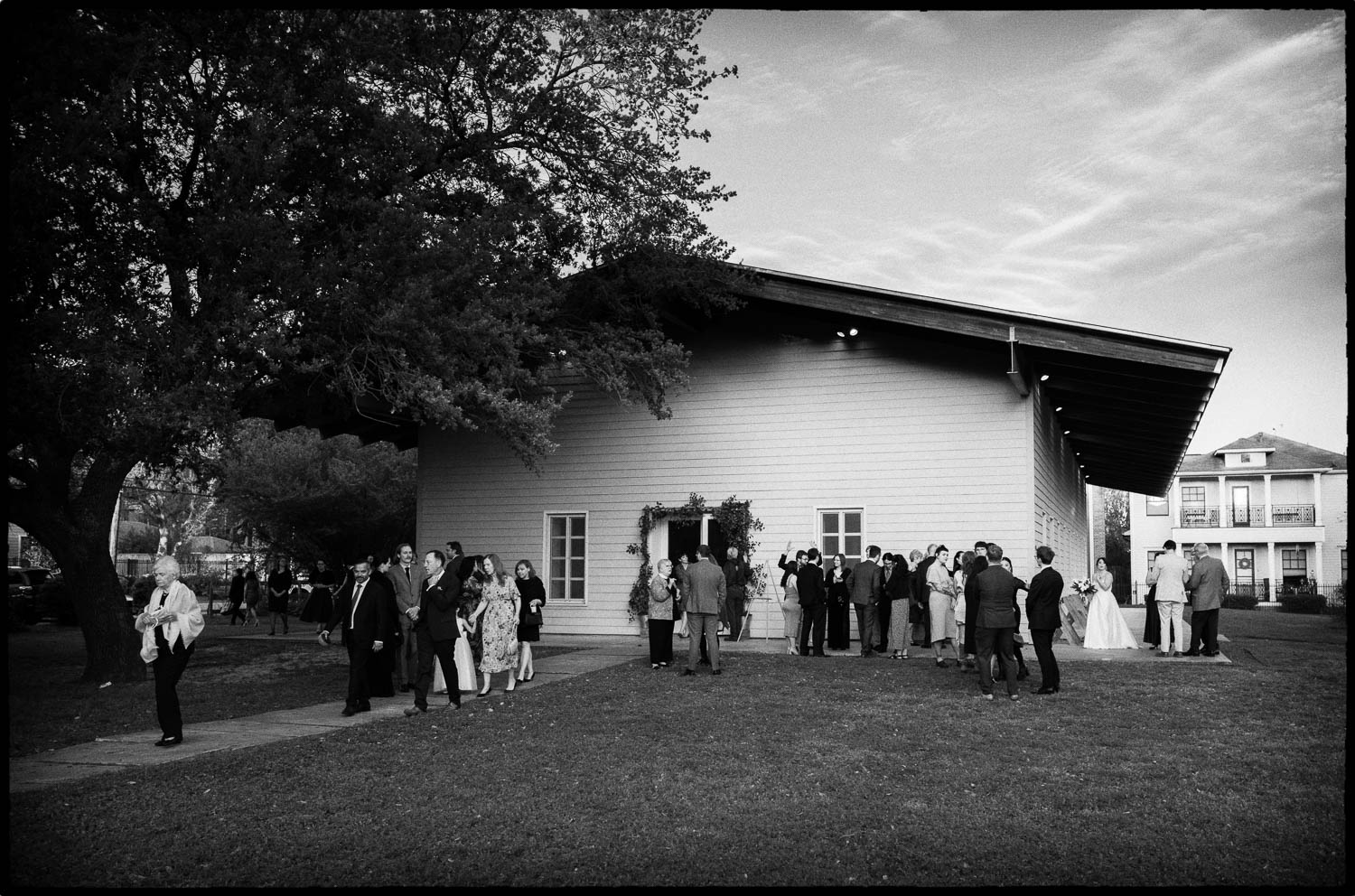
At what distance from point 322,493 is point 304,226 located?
865 inches

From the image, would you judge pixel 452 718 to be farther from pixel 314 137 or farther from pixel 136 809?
pixel 314 137

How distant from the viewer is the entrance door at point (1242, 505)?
50.2 m

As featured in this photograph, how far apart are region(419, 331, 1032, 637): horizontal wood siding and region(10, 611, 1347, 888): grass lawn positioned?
644 centimetres

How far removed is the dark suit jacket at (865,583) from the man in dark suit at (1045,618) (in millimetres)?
3312

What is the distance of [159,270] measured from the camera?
13.3m

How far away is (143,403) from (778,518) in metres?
10.5

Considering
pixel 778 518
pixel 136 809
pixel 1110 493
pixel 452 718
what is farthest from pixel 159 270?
pixel 1110 493

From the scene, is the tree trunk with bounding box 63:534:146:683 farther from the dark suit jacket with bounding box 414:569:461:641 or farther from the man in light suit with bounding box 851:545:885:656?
the man in light suit with bounding box 851:545:885:656

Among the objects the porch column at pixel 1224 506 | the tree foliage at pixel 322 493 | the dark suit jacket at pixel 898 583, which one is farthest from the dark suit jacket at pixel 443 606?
the porch column at pixel 1224 506

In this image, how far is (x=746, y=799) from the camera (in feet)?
21.9

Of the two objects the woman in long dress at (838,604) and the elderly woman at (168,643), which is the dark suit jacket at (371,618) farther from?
the woman in long dress at (838,604)

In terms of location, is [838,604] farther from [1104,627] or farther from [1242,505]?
[1242,505]

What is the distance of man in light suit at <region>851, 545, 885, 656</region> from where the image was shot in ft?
48.4

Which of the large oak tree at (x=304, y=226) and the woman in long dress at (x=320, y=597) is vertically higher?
the large oak tree at (x=304, y=226)
